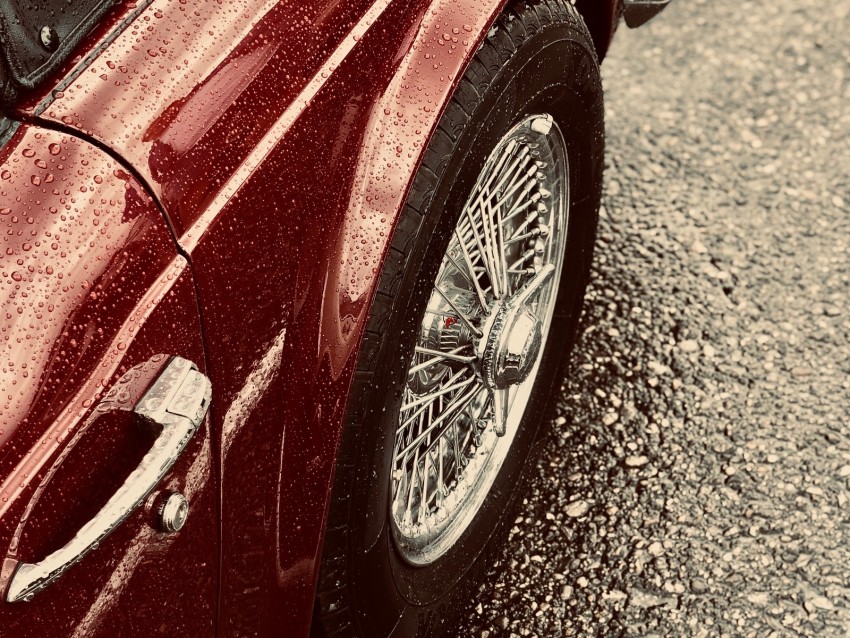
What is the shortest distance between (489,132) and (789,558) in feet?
4.09

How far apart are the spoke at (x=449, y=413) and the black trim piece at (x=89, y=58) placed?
93cm

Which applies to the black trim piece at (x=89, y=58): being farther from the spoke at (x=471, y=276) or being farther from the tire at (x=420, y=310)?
the spoke at (x=471, y=276)

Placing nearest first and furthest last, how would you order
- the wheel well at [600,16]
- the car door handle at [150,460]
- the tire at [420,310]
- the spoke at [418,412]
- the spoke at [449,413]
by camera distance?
the car door handle at [150,460]
the tire at [420,310]
the spoke at [418,412]
the spoke at [449,413]
the wheel well at [600,16]

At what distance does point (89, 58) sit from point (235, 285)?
29 centimetres

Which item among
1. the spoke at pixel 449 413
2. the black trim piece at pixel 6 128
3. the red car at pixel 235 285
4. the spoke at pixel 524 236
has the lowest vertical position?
the spoke at pixel 449 413

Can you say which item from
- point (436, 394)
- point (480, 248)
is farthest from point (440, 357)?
point (480, 248)

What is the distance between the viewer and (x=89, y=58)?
106cm

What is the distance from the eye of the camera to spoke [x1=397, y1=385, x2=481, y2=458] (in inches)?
71.2

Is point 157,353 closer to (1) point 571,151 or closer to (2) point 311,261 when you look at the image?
(2) point 311,261

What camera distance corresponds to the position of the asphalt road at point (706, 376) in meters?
2.11

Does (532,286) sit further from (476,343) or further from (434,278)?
(434,278)

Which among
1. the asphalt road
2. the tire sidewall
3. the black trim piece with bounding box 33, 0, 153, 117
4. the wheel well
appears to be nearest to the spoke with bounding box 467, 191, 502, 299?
the tire sidewall

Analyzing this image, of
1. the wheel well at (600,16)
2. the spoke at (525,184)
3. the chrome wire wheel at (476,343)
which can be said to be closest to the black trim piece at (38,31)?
the chrome wire wheel at (476,343)

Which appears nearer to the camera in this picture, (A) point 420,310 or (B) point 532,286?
(A) point 420,310
